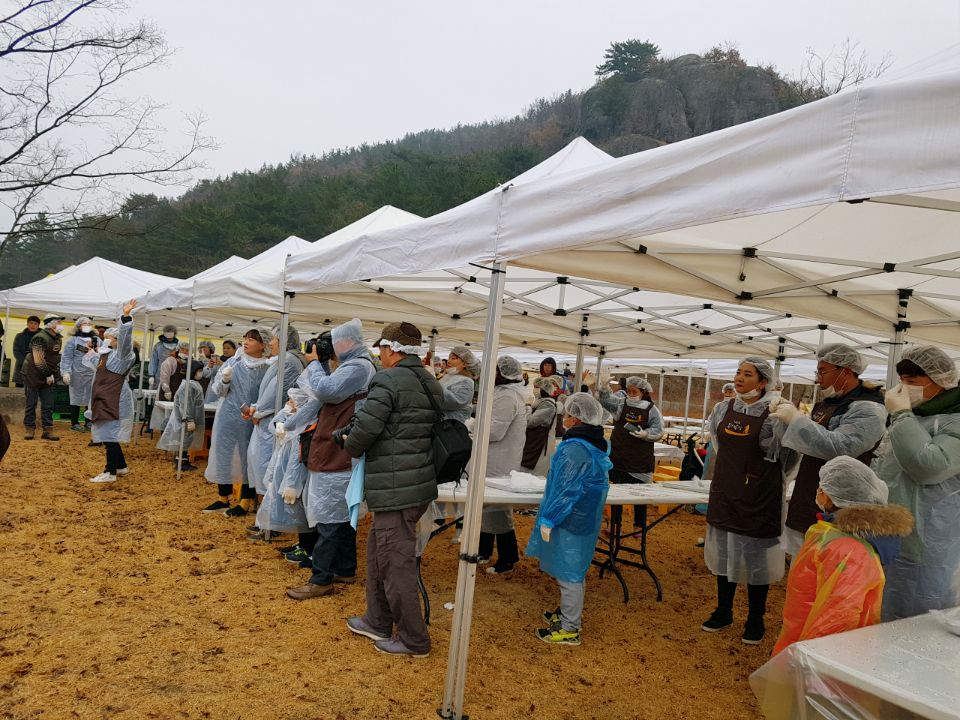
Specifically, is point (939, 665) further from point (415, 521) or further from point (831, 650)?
point (415, 521)

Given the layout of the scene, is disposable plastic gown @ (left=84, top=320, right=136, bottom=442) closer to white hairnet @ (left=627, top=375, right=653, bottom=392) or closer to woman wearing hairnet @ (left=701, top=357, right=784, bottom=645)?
white hairnet @ (left=627, top=375, right=653, bottom=392)

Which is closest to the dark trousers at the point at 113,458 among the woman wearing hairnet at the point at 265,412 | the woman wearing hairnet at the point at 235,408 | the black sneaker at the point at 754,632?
the woman wearing hairnet at the point at 235,408

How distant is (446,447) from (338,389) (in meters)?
0.93

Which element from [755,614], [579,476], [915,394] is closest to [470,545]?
[579,476]

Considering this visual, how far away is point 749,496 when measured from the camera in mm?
3842

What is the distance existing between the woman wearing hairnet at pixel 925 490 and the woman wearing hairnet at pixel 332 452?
2.77 m

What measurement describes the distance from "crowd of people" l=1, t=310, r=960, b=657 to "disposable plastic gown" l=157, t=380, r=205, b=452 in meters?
1.94

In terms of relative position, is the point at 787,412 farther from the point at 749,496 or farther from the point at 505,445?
the point at 505,445

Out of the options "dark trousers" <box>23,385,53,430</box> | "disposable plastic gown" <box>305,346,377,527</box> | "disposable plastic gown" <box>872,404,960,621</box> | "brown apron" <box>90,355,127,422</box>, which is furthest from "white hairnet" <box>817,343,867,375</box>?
"dark trousers" <box>23,385,53,430</box>

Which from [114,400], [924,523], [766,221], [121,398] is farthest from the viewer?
[121,398]

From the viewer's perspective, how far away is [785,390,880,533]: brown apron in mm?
3758

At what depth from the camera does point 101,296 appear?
12.9 metres

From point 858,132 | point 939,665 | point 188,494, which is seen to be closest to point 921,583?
point 939,665

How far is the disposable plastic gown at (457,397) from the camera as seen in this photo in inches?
146
